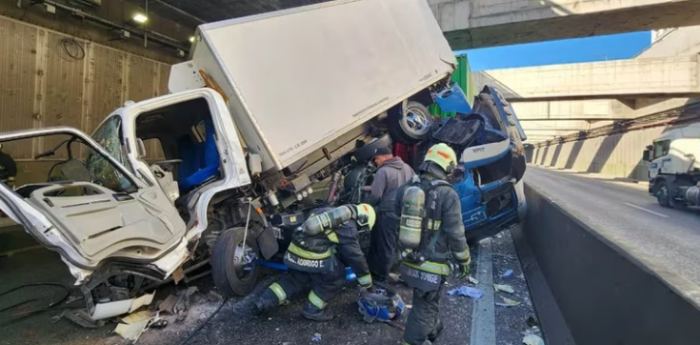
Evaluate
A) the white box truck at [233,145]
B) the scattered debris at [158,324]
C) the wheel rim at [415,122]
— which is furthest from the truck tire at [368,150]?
the scattered debris at [158,324]

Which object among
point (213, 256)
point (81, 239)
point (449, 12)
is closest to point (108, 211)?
point (81, 239)

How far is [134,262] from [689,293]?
3236 mm

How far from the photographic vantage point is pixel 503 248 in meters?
5.97

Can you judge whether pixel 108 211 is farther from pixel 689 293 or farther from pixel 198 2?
pixel 198 2

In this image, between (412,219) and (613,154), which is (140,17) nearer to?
(412,219)

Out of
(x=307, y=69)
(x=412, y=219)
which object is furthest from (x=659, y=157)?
(x=412, y=219)

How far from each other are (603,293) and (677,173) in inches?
497

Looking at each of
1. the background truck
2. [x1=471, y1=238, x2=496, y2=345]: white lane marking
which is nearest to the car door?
[x1=471, y1=238, x2=496, y2=345]: white lane marking

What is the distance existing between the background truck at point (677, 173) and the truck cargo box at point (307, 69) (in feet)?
34.3

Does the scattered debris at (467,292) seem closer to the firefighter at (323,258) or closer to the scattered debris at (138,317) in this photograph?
the firefighter at (323,258)

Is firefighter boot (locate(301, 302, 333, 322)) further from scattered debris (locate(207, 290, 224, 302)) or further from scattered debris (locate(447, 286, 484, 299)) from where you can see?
scattered debris (locate(447, 286, 484, 299))

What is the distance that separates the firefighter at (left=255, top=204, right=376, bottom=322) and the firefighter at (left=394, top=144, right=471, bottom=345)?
2.01 feet

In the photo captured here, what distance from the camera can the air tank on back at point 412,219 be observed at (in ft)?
9.36

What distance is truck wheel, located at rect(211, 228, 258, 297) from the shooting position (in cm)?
363
